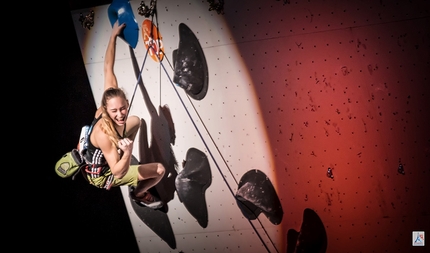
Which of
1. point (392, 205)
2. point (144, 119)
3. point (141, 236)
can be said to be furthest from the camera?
point (141, 236)

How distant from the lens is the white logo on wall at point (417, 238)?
7.86 ft

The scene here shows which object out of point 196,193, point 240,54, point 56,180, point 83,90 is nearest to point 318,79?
point 240,54

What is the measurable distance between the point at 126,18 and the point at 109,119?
0.65 meters

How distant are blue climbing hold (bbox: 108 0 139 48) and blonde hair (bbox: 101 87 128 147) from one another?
1.06 ft

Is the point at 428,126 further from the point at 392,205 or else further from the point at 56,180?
the point at 56,180

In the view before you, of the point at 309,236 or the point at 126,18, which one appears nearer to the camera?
the point at 126,18

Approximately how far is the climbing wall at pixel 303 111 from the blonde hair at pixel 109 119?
0.09m

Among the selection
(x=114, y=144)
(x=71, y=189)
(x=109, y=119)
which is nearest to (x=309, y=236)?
(x=114, y=144)

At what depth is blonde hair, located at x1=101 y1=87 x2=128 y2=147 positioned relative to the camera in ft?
7.67

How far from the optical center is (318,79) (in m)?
2.25

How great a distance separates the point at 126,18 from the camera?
2348 mm

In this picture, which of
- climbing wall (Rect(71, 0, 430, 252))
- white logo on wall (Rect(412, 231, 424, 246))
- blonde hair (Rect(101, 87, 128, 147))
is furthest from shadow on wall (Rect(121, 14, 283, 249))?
white logo on wall (Rect(412, 231, 424, 246))

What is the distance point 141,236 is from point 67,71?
51.4 inches

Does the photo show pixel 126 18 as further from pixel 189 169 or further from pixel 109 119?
pixel 189 169
